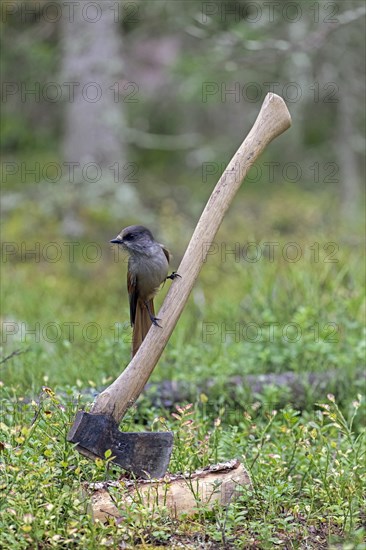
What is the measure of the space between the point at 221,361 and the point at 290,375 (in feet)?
A: 1.67

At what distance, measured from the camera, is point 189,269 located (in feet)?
12.7

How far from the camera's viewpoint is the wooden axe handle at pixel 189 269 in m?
3.73

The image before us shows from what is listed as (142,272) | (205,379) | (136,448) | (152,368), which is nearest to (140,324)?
(142,272)

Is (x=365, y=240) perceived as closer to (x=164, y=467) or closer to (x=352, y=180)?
(x=352, y=180)

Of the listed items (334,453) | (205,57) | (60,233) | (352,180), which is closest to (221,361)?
(334,453)

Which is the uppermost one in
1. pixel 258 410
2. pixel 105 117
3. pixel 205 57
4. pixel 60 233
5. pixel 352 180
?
pixel 205 57

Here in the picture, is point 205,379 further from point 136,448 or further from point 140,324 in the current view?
point 136,448

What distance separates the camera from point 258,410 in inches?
209

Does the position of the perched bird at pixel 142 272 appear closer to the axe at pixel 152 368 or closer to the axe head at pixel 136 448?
A: the axe at pixel 152 368

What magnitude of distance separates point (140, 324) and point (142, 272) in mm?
292

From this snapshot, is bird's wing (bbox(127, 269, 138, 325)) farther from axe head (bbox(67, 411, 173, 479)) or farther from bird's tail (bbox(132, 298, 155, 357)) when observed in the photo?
axe head (bbox(67, 411, 173, 479))

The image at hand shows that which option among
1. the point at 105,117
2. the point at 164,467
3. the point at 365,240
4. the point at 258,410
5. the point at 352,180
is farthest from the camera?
the point at 352,180

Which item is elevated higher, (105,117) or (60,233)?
(105,117)

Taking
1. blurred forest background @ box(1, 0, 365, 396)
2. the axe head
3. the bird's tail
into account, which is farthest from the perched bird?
blurred forest background @ box(1, 0, 365, 396)
